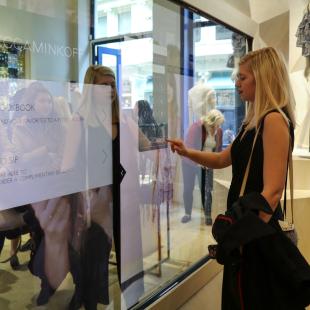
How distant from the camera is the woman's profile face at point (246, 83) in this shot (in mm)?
1765

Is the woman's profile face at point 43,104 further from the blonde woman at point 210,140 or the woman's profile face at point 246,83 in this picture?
the blonde woman at point 210,140

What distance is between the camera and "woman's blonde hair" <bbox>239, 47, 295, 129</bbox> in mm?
1649

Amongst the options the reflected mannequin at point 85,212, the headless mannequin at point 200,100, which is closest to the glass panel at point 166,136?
the headless mannequin at point 200,100

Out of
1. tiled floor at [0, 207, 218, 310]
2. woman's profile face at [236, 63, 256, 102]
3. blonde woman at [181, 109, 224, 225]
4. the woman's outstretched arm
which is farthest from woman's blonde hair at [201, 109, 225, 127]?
woman's profile face at [236, 63, 256, 102]

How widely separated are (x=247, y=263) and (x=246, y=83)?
2.51 feet

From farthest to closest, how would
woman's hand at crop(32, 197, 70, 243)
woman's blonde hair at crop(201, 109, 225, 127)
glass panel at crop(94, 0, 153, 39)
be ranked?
1. woman's blonde hair at crop(201, 109, 225, 127)
2. glass panel at crop(94, 0, 153, 39)
3. woman's hand at crop(32, 197, 70, 243)

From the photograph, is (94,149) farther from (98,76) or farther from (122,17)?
(122,17)

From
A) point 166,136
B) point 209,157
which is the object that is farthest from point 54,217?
point 166,136

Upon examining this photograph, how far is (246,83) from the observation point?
1778mm

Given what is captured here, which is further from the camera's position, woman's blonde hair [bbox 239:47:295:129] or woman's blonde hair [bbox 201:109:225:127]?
woman's blonde hair [bbox 201:109:225:127]

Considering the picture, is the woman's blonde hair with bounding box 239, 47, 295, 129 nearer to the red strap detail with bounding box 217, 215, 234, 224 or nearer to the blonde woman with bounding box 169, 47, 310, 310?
the blonde woman with bounding box 169, 47, 310, 310

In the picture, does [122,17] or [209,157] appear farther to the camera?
[209,157]

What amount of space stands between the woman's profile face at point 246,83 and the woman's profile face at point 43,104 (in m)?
0.84

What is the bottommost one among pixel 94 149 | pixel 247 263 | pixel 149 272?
pixel 149 272
